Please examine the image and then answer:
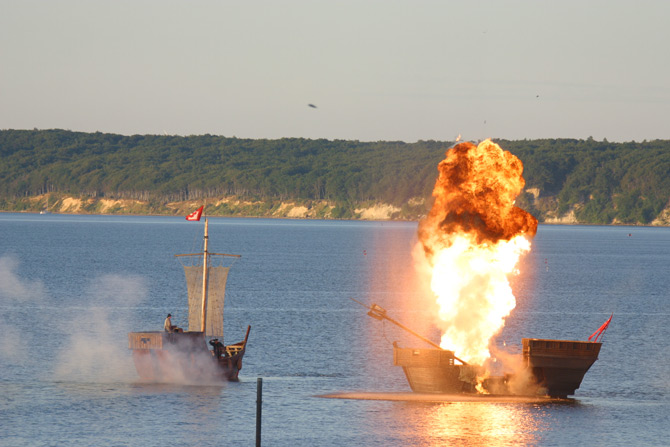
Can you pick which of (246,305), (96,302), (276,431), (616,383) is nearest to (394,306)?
(246,305)

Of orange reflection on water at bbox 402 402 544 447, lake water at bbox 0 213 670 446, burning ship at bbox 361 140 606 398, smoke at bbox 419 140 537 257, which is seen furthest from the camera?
smoke at bbox 419 140 537 257

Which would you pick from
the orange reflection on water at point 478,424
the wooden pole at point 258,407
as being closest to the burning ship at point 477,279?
the orange reflection on water at point 478,424

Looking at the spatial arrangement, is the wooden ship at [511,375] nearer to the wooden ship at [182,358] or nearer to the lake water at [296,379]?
the lake water at [296,379]

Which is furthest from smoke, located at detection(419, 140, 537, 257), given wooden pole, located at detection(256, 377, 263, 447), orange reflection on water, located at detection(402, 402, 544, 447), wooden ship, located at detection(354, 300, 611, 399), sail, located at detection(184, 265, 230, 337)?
sail, located at detection(184, 265, 230, 337)

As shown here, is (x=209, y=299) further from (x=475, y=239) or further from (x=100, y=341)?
(x=475, y=239)

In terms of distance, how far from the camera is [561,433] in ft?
189

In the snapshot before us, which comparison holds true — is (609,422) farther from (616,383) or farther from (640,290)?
(640,290)

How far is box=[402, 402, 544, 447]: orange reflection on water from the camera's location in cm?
5575

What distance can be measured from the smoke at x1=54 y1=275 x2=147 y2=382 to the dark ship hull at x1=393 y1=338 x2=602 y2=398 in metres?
21.7

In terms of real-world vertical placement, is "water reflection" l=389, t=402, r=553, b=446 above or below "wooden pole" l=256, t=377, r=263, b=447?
below

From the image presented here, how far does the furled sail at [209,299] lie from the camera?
8012 centimetres

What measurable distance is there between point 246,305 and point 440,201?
206ft

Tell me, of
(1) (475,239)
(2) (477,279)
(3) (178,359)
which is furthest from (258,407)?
(3) (178,359)

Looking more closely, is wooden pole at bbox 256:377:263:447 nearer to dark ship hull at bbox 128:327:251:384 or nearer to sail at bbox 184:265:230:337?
dark ship hull at bbox 128:327:251:384
